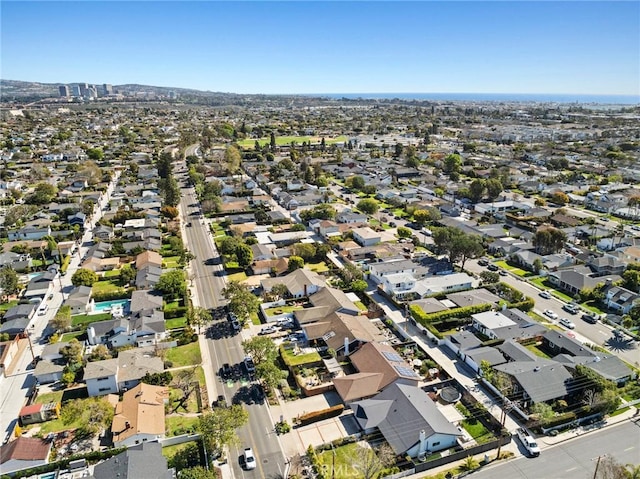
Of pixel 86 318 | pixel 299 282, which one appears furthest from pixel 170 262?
pixel 299 282

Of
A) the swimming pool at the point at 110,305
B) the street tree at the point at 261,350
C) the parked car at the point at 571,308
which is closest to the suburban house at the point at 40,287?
the swimming pool at the point at 110,305

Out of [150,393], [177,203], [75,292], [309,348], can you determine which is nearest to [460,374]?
[309,348]

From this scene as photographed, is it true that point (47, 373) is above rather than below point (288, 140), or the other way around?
below

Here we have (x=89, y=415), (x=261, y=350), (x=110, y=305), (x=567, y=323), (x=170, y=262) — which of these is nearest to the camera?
(x=89, y=415)

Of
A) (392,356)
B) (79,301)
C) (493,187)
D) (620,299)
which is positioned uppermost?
(493,187)

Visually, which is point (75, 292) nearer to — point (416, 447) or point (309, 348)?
point (309, 348)

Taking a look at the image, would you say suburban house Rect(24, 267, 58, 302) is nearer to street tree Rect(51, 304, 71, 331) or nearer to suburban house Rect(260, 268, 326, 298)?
street tree Rect(51, 304, 71, 331)

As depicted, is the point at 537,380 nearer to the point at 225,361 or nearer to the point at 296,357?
the point at 296,357

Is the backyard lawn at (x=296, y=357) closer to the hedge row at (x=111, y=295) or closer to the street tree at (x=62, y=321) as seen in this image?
the street tree at (x=62, y=321)

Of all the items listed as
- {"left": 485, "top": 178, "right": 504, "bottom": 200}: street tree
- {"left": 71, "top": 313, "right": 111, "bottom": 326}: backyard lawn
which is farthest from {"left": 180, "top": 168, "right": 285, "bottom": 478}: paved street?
{"left": 485, "top": 178, "right": 504, "bottom": 200}: street tree
